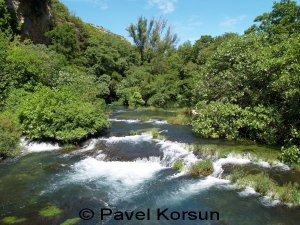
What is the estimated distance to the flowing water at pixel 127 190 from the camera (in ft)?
30.0

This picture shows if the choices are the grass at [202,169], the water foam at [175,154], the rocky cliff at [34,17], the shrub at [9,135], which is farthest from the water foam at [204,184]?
the rocky cliff at [34,17]

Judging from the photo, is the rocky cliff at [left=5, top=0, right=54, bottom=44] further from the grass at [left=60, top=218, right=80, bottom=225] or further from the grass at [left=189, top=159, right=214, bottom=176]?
the grass at [left=60, top=218, right=80, bottom=225]

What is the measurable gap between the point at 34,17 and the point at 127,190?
34251 millimetres

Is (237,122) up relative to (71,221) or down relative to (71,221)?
up

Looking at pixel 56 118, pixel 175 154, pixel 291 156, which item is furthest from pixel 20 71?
pixel 291 156

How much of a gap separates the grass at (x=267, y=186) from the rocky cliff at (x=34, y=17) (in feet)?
104

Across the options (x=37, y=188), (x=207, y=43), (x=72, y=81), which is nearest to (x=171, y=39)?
(x=207, y=43)

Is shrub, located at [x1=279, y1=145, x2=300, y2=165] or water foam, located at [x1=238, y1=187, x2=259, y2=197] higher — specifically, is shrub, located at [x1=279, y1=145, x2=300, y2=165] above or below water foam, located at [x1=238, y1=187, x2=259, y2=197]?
above

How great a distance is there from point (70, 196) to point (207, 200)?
5466 mm

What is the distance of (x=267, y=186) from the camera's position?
1065 centimetres

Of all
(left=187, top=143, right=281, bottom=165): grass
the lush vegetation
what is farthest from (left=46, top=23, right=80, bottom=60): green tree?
(left=187, top=143, right=281, bottom=165): grass

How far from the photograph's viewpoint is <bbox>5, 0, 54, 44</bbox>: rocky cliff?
33.5m

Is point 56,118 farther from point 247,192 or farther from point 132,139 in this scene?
point 247,192

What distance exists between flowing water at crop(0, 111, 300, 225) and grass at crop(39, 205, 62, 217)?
0.18m
